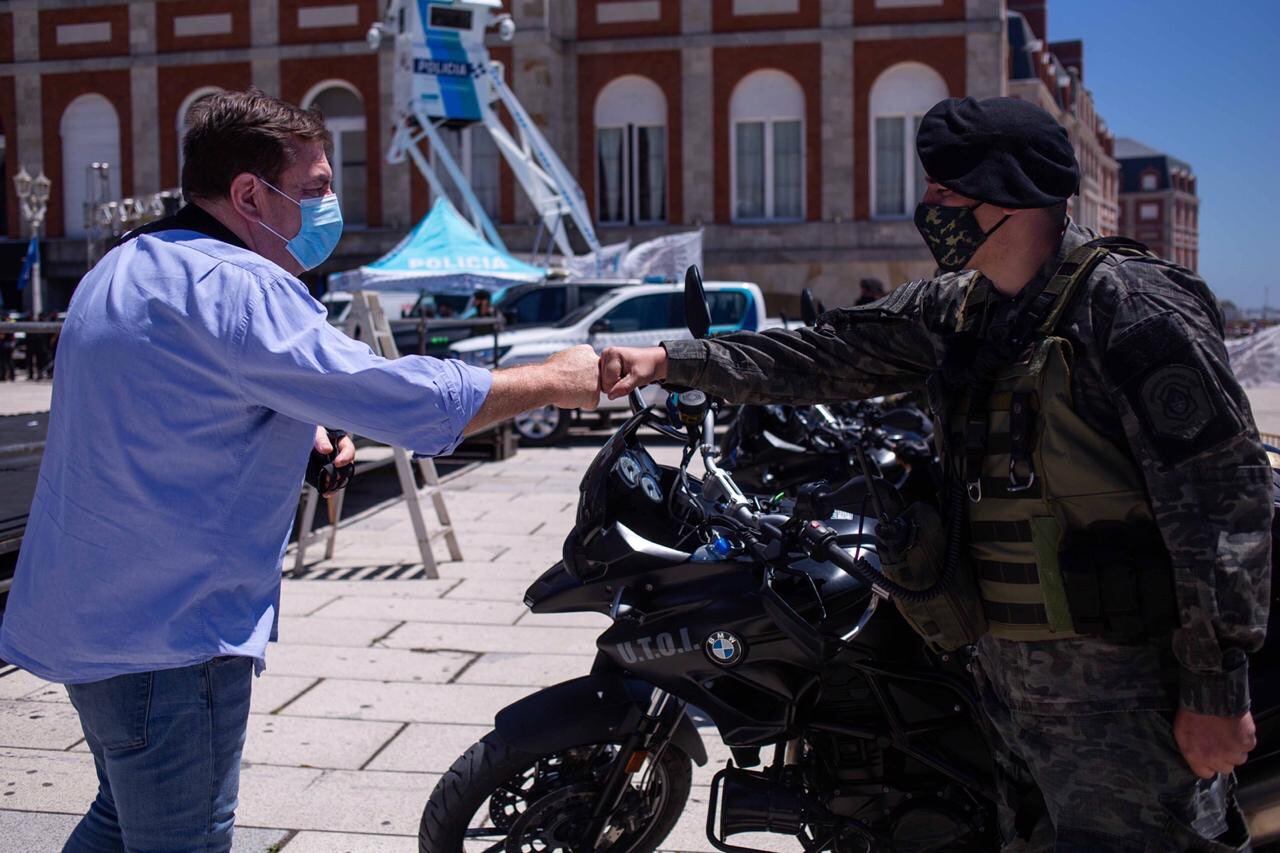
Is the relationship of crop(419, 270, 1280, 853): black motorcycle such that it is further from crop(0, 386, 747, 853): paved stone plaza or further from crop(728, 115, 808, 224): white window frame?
crop(728, 115, 808, 224): white window frame

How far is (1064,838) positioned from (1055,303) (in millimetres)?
949

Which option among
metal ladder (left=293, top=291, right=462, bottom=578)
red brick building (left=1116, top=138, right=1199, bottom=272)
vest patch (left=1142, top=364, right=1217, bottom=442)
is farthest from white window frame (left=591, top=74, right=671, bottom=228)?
red brick building (left=1116, top=138, right=1199, bottom=272)

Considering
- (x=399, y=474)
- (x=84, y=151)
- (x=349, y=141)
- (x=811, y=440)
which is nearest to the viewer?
(x=811, y=440)

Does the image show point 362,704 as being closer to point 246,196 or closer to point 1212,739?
point 246,196

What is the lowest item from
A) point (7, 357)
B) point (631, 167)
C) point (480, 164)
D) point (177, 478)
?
point (7, 357)

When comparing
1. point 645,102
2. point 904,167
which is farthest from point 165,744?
point 645,102

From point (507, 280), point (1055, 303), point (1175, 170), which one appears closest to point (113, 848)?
point (1055, 303)

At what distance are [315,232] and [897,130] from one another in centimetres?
2960

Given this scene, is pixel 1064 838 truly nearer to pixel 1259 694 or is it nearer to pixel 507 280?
pixel 1259 694

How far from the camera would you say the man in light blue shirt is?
2100 mm

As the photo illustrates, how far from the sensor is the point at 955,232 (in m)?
2.30

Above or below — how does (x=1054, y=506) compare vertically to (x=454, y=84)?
below

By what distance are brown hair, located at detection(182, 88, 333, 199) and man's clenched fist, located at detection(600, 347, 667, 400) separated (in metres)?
0.76

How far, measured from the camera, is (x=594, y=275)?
22156 mm
